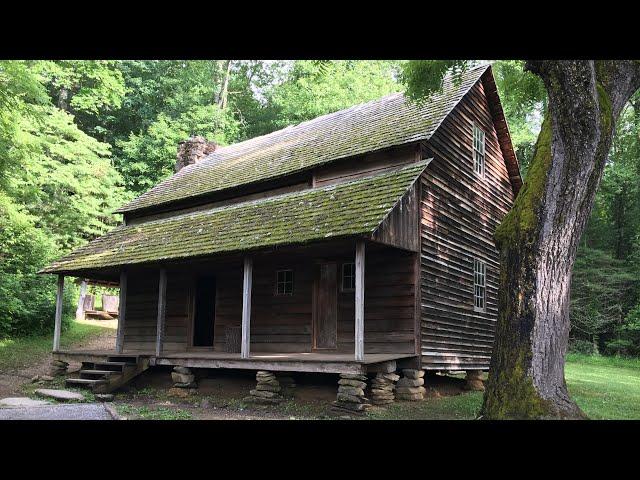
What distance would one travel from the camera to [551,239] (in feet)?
26.3

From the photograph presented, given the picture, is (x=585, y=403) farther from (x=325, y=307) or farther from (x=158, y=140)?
(x=158, y=140)

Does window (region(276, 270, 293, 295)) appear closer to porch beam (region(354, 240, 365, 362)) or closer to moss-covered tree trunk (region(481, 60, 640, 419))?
porch beam (region(354, 240, 365, 362))

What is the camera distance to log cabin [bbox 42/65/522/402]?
11.9 m

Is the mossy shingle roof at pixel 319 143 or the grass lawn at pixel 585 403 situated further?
the mossy shingle roof at pixel 319 143

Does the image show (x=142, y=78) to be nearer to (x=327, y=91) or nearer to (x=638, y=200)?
(x=327, y=91)

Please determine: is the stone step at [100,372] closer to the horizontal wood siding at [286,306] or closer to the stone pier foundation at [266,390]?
the horizontal wood siding at [286,306]

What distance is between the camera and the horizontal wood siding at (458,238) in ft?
42.2

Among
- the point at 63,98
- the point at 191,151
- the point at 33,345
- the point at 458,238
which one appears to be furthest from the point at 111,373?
the point at 63,98

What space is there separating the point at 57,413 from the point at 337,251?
21.1ft

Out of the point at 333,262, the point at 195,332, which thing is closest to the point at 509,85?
the point at 333,262

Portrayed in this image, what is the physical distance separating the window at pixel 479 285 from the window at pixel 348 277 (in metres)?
3.96

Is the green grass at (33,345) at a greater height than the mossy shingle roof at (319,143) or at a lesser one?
lesser

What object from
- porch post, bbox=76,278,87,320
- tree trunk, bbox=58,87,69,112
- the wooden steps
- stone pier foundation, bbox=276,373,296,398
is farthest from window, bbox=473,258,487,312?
tree trunk, bbox=58,87,69,112

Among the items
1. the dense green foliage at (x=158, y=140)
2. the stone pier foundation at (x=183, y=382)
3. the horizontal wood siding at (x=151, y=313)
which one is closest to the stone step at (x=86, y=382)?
the stone pier foundation at (x=183, y=382)
